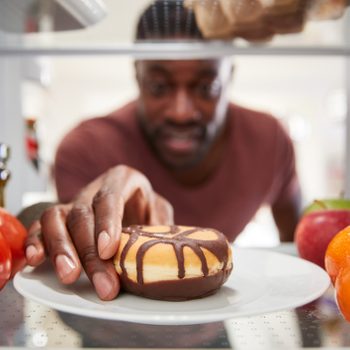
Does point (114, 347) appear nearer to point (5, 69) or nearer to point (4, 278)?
point (4, 278)

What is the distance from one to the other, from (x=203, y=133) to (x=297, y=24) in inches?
28.1

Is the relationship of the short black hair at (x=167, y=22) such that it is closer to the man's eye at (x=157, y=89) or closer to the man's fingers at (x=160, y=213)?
the man's fingers at (x=160, y=213)

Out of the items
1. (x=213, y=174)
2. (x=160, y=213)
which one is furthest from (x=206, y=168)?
(x=160, y=213)

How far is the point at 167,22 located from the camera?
0.71 m

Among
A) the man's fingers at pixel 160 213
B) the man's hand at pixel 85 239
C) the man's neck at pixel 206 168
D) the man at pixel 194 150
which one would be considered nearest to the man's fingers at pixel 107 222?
the man's hand at pixel 85 239

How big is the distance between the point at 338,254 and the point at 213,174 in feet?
3.42

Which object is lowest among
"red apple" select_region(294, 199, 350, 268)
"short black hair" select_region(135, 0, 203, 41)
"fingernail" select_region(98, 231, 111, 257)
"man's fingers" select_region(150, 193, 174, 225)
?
"man's fingers" select_region(150, 193, 174, 225)

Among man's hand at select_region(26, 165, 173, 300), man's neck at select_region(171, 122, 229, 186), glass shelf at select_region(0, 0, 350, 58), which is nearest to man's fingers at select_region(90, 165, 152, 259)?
man's hand at select_region(26, 165, 173, 300)

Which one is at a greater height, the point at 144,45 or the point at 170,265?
the point at 144,45

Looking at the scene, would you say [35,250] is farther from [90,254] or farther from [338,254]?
[338,254]

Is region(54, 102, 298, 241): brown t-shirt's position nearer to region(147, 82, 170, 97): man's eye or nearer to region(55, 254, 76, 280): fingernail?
region(147, 82, 170, 97): man's eye

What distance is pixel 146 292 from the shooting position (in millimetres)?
488

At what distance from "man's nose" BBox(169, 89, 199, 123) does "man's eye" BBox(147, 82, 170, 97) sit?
0.03 m

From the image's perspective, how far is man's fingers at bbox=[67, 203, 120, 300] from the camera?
482 mm
